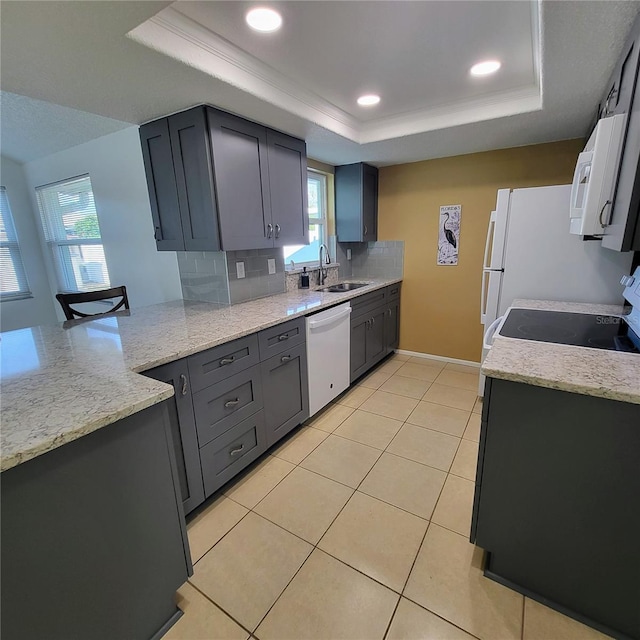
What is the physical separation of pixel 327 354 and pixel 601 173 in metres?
1.93

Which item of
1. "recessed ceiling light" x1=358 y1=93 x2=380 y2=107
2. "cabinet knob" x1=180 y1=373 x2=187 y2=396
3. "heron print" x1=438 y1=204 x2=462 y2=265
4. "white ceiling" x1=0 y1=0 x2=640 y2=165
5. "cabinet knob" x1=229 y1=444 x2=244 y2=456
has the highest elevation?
"recessed ceiling light" x1=358 y1=93 x2=380 y2=107

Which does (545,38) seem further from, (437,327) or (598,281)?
(437,327)

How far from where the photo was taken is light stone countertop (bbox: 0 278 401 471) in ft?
2.95

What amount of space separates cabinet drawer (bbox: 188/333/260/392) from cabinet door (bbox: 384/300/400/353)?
6.88ft

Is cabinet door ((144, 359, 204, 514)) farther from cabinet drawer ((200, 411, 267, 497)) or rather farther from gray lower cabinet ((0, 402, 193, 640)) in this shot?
gray lower cabinet ((0, 402, 193, 640))

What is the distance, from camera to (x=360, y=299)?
3045 mm

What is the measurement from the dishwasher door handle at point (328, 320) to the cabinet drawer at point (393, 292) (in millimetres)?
955

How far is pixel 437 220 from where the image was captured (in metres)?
3.49

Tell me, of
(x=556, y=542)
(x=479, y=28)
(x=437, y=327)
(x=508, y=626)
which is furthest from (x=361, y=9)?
(x=437, y=327)

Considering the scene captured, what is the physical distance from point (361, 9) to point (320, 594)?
2449 mm

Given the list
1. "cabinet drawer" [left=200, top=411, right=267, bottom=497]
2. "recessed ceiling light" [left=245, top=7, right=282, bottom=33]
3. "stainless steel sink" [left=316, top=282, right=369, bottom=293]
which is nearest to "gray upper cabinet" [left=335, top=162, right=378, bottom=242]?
"stainless steel sink" [left=316, top=282, right=369, bottom=293]

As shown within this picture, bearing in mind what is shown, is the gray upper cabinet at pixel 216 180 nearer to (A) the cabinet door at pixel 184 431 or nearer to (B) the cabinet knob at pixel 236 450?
(A) the cabinet door at pixel 184 431

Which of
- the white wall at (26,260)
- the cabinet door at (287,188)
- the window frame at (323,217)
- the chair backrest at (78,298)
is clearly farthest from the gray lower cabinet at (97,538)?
the white wall at (26,260)

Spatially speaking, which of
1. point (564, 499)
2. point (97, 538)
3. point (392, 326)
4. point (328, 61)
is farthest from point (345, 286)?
point (97, 538)
